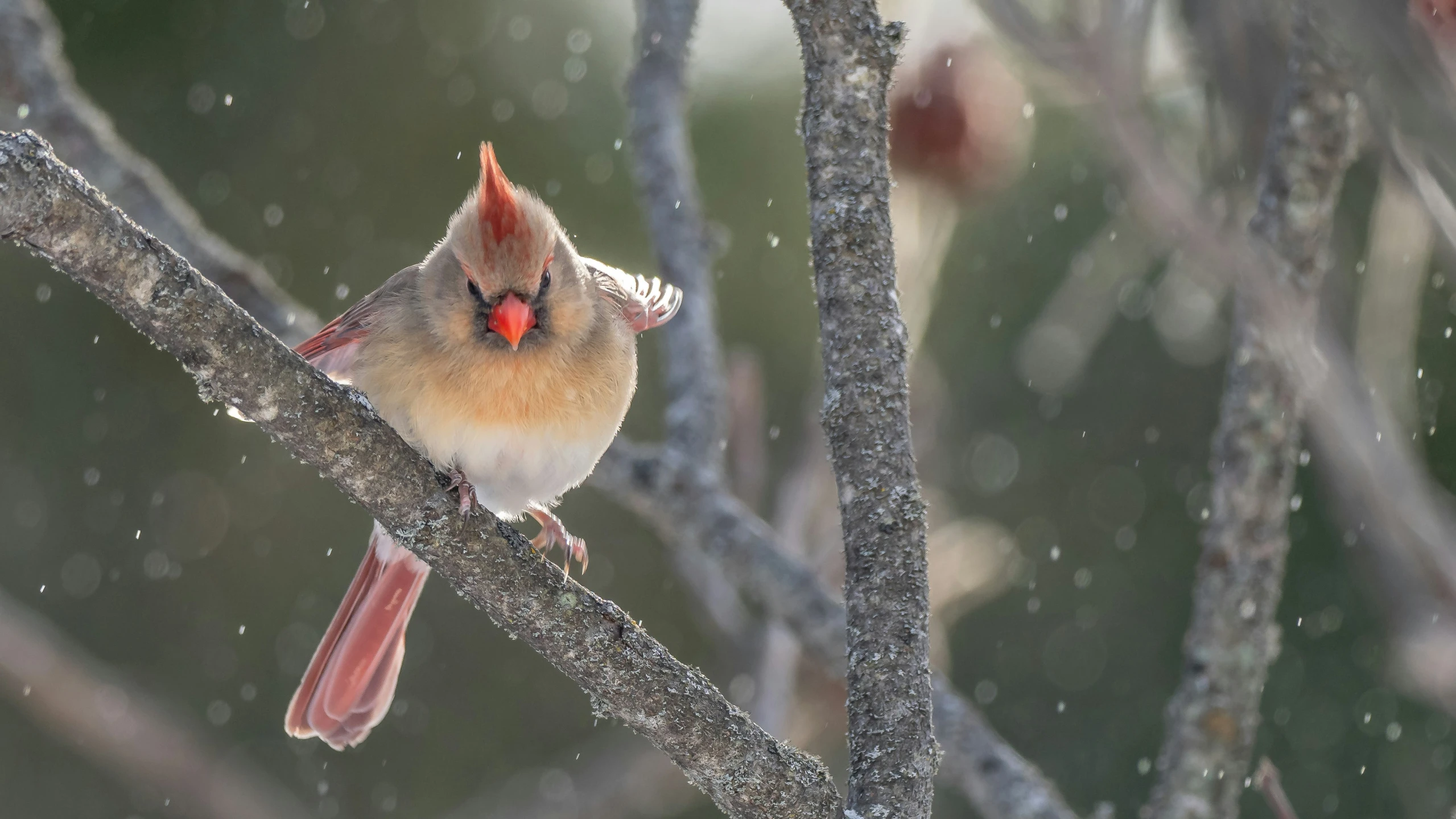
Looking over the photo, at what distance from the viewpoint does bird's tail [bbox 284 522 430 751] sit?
9.03ft

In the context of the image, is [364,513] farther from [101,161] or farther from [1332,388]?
[1332,388]

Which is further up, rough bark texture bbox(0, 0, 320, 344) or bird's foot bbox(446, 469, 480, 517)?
rough bark texture bbox(0, 0, 320, 344)

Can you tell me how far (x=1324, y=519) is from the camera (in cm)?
529

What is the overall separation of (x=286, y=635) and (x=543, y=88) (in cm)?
257

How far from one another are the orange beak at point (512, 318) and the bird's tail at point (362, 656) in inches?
23.1

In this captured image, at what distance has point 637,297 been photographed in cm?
280

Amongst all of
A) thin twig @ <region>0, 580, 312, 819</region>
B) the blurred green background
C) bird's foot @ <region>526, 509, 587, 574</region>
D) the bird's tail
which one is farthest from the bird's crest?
the blurred green background

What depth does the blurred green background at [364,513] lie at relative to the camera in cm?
569

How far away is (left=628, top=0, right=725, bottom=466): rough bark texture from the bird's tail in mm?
636

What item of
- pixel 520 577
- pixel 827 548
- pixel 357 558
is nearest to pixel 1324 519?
pixel 827 548

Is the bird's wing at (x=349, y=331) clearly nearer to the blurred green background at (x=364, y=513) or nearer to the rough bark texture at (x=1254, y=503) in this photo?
the rough bark texture at (x=1254, y=503)

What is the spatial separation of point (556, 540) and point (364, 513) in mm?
3417

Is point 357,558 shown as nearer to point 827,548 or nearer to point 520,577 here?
point 827,548

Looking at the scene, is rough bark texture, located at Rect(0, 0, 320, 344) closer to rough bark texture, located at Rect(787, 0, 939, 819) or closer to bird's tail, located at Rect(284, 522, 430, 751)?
bird's tail, located at Rect(284, 522, 430, 751)
